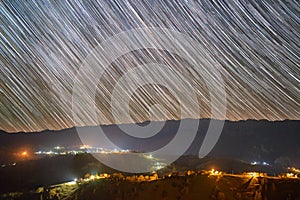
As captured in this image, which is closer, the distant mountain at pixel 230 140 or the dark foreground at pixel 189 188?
the dark foreground at pixel 189 188

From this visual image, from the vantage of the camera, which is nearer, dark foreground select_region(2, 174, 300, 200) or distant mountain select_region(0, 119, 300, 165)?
dark foreground select_region(2, 174, 300, 200)

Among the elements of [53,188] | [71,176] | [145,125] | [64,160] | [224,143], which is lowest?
[53,188]

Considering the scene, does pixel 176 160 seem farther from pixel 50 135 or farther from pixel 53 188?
pixel 50 135

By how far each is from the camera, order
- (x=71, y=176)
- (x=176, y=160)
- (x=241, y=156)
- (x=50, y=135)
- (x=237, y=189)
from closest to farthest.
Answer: (x=237, y=189)
(x=71, y=176)
(x=176, y=160)
(x=241, y=156)
(x=50, y=135)

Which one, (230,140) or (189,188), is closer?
(189,188)

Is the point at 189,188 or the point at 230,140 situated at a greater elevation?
the point at 230,140

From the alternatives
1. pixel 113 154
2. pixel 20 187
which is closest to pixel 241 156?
pixel 113 154

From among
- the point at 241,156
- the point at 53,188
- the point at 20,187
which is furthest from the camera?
the point at 241,156

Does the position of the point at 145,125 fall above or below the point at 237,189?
above

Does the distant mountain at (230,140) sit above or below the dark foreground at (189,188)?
above

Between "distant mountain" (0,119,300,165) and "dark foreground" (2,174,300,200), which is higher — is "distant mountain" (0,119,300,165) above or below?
above

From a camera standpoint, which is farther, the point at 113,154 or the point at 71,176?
the point at 113,154
